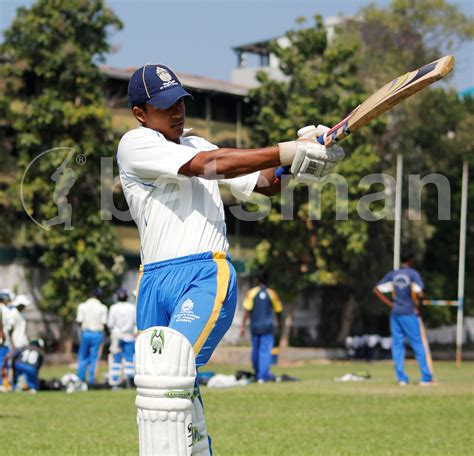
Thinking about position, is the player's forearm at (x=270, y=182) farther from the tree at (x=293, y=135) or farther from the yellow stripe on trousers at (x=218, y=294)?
the tree at (x=293, y=135)

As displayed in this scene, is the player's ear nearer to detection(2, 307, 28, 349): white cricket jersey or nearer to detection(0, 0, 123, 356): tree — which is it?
detection(2, 307, 28, 349): white cricket jersey

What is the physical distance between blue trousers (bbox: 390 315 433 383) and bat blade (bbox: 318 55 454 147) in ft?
43.1

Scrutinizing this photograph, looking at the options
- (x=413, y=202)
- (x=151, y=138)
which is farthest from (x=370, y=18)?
(x=151, y=138)

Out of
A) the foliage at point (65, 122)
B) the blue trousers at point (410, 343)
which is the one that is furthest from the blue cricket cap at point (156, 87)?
the foliage at point (65, 122)

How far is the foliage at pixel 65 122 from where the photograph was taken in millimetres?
33344

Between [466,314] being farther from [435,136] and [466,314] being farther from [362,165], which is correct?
[362,165]

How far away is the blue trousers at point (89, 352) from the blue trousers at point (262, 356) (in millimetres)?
3317

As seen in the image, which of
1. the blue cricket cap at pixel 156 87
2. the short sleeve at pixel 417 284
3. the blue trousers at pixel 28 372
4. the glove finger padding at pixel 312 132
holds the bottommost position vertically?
the blue trousers at pixel 28 372

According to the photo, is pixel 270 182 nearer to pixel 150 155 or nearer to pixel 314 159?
pixel 150 155

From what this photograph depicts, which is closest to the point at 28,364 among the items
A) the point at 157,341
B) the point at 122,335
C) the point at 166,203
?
the point at 122,335

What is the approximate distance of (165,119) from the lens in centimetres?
639

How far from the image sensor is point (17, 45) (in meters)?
34.3

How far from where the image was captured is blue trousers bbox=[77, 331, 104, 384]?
21.7 m

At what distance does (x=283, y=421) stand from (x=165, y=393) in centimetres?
701
